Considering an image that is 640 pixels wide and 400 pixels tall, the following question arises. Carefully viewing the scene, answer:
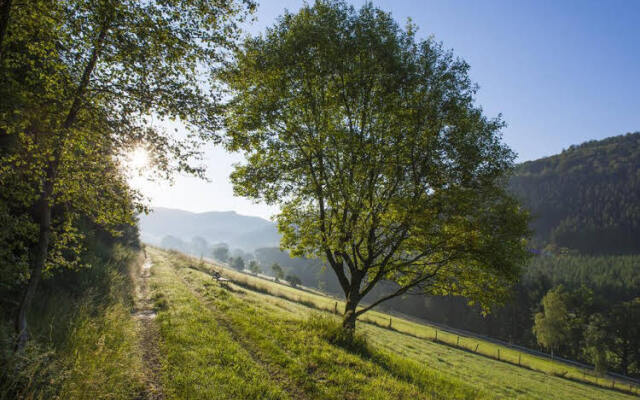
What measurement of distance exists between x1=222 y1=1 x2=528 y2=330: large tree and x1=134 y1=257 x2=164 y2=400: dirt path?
614cm

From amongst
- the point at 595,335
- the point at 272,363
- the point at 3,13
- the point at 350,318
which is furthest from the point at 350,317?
the point at 595,335

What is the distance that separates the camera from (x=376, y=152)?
1173 cm

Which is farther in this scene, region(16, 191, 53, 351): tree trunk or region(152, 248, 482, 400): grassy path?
region(152, 248, 482, 400): grassy path

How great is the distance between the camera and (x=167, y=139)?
24.7ft

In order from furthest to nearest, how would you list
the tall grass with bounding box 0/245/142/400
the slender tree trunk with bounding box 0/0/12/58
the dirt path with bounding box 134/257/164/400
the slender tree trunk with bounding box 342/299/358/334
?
the slender tree trunk with bounding box 342/299/358/334
the dirt path with bounding box 134/257/164/400
the tall grass with bounding box 0/245/142/400
the slender tree trunk with bounding box 0/0/12/58

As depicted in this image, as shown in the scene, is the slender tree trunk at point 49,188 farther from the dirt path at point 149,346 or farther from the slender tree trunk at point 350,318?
the slender tree trunk at point 350,318

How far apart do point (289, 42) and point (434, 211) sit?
371 inches

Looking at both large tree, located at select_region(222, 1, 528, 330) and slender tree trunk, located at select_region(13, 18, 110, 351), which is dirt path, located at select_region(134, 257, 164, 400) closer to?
slender tree trunk, located at select_region(13, 18, 110, 351)

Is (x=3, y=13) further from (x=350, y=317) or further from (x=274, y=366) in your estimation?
(x=350, y=317)

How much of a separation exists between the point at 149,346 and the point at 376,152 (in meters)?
10.6

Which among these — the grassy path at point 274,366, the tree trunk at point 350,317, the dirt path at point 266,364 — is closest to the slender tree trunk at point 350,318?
the tree trunk at point 350,317

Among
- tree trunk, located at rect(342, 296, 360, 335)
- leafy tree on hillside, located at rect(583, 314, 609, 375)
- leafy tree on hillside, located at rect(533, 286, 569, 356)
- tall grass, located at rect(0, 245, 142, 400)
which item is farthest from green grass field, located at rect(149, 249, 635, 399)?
leafy tree on hillside, located at rect(583, 314, 609, 375)

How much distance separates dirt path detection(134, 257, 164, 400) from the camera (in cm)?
643

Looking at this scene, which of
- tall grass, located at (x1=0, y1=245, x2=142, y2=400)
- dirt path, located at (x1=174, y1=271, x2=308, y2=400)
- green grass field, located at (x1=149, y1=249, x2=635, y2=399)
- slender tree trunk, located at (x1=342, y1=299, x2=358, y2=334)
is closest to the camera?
tall grass, located at (x1=0, y1=245, x2=142, y2=400)
